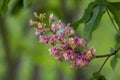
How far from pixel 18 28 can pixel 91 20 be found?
3.09m

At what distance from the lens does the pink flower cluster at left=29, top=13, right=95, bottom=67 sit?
1.55m

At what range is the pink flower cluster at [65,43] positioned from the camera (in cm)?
155

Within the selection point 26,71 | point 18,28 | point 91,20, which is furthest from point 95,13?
point 26,71

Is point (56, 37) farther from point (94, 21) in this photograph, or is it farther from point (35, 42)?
point (35, 42)

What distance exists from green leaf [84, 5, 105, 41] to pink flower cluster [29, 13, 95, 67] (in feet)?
0.13

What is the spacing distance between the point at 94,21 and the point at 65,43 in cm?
16

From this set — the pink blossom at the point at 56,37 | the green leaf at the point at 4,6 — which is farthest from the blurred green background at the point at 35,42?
the pink blossom at the point at 56,37

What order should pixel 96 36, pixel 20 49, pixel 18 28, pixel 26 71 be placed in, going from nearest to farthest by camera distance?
1. pixel 20 49
2. pixel 18 28
3. pixel 96 36
4. pixel 26 71

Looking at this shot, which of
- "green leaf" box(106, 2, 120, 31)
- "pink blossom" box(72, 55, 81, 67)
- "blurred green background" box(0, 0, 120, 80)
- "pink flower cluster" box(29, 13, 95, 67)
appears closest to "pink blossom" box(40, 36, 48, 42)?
"pink flower cluster" box(29, 13, 95, 67)

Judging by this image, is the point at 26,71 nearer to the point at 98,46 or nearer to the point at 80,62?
the point at 98,46

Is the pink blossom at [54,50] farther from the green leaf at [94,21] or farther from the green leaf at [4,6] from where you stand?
the green leaf at [4,6]

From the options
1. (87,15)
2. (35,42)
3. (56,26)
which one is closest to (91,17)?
(87,15)

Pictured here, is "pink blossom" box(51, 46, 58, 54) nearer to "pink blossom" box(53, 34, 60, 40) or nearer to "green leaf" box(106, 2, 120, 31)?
"pink blossom" box(53, 34, 60, 40)

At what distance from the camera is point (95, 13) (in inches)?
64.4
